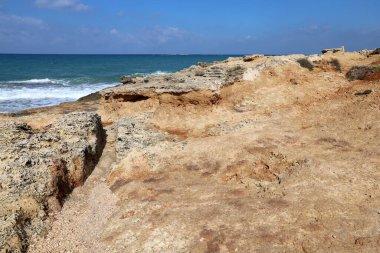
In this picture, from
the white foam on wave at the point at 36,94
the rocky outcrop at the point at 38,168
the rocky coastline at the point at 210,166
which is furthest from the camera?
the white foam on wave at the point at 36,94

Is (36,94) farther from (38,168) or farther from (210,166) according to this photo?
(210,166)

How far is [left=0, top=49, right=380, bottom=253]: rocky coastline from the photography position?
23.5ft

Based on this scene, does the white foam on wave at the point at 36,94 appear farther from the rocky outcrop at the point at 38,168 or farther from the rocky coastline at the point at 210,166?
the rocky outcrop at the point at 38,168

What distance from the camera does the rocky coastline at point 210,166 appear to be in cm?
717

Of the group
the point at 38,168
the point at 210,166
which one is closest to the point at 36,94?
the point at 38,168

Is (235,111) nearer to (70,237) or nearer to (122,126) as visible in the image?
(122,126)

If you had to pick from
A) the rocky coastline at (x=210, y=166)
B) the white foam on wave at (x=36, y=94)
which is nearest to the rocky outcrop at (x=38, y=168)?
the rocky coastline at (x=210, y=166)

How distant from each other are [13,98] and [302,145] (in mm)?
30370

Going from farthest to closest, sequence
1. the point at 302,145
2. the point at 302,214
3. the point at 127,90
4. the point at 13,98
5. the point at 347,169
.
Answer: the point at 13,98, the point at 127,90, the point at 302,145, the point at 347,169, the point at 302,214

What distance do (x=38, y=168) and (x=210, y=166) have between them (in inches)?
174

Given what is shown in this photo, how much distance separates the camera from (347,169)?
867 centimetres

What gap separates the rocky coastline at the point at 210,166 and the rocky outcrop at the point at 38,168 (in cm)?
3

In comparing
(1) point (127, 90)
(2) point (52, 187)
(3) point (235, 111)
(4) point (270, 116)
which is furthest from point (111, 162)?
(4) point (270, 116)

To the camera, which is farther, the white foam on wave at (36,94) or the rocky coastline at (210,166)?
the white foam on wave at (36,94)
